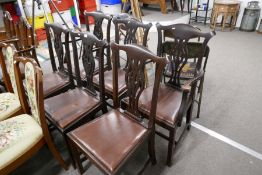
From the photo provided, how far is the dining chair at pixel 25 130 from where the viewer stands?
3.79 ft

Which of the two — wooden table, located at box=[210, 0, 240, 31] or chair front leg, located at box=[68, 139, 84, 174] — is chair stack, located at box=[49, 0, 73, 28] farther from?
chair front leg, located at box=[68, 139, 84, 174]

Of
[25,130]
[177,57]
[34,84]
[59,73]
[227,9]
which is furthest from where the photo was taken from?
[227,9]

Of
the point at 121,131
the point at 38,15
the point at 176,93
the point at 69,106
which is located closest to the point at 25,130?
the point at 69,106

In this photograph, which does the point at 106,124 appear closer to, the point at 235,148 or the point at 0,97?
the point at 0,97

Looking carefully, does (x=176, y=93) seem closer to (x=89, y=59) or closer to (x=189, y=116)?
(x=189, y=116)

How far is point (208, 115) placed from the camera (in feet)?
6.70

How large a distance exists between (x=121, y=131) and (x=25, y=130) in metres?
0.68

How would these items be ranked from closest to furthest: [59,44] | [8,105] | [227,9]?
1. [8,105]
2. [59,44]
3. [227,9]

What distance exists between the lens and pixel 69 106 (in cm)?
152

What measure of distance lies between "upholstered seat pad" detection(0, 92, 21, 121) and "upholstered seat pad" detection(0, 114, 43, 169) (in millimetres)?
125

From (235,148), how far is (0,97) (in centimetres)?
215

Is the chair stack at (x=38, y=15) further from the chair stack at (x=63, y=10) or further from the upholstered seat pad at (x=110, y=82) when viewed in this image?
the upholstered seat pad at (x=110, y=82)

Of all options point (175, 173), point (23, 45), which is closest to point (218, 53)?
point (175, 173)

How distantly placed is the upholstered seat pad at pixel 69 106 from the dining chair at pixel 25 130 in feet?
0.41
